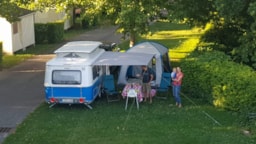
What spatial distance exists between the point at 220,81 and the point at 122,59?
3573 millimetres

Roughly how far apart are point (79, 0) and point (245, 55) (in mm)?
Answer: 7515

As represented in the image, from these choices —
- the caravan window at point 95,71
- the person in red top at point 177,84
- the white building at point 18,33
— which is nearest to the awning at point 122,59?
the caravan window at point 95,71

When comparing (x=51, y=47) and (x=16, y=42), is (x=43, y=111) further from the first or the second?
(x=51, y=47)

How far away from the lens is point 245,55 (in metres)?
17.7

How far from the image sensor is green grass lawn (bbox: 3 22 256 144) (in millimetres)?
12578

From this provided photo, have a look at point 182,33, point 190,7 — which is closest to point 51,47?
point 182,33

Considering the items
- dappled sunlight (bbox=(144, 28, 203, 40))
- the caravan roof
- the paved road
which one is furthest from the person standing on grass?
dappled sunlight (bbox=(144, 28, 203, 40))

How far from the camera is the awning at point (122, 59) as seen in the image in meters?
16.2

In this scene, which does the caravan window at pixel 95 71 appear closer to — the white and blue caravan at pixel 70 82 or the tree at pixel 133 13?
the white and blue caravan at pixel 70 82

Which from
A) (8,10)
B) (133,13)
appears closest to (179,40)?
(8,10)

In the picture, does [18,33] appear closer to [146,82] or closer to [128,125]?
[146,82]

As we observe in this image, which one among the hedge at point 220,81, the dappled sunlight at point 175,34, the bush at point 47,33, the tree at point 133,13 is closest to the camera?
the hedge at point 220,81

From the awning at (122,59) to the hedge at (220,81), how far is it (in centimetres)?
182

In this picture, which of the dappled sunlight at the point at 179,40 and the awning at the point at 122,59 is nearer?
the awning at the point at 122,59
